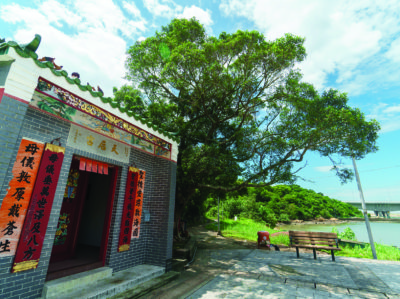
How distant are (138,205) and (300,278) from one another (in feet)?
15.9

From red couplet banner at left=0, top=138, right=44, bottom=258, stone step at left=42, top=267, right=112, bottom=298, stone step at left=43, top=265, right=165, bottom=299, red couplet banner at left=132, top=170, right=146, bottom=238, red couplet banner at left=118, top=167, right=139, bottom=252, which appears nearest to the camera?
red couplet banner at left=0, top=138, right=44, bottom=258

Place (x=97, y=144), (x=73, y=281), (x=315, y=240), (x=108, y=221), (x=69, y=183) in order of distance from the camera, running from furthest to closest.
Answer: (x=315, y=240) < (x=69, y=183) < (x=108, y=221) < (x=97, y=144) < (x=73, y=281)

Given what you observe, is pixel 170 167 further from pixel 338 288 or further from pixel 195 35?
pixel 195 35

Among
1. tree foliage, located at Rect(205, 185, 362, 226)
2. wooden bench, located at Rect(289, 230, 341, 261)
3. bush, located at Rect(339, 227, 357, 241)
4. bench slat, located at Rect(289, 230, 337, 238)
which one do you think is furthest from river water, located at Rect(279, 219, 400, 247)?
bench slat, located at Rect(289, 230, 337, 238)

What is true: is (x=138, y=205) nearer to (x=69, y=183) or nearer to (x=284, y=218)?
(x=69, y=183)

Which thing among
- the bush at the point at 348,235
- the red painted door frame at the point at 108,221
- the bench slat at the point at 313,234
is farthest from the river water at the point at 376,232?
the red painted door frame at the point at 108,221

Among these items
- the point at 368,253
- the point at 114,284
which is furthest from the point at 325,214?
the point at 114,284

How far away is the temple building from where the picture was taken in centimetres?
297

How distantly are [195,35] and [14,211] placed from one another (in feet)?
29.9

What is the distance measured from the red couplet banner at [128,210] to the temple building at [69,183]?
0.03 m

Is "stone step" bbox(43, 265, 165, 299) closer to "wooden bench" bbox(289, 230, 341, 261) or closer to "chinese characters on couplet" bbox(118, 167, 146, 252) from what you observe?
"chinese characters on couplet" bbox(118, 167, 146, 252)

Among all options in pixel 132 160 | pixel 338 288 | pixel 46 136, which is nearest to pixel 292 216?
pixel 338 288

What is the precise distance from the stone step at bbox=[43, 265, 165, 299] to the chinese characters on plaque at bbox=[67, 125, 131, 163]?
9.03ft

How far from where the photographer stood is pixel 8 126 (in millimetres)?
2844
